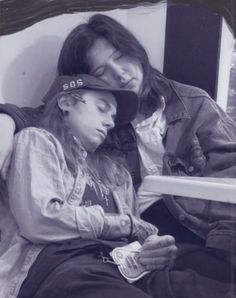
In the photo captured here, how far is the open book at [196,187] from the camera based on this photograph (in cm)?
120

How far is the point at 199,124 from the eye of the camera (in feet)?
4.55

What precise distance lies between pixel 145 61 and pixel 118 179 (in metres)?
0.28

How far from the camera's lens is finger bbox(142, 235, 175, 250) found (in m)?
1.34

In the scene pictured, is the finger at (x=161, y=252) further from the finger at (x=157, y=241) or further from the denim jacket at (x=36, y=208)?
the denim jacket at (x=36, y=208)

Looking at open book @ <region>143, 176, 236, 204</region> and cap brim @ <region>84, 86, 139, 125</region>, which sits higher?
cap brim @ <region>84, 86, 139, 125</region>

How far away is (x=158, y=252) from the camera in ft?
4.40

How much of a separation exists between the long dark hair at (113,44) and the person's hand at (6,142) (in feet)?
0.54

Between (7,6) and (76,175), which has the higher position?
(7,6)

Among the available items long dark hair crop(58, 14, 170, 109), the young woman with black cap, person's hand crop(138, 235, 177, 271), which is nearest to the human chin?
the young woman with black cap

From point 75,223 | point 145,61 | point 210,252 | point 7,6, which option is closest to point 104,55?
point 145,61

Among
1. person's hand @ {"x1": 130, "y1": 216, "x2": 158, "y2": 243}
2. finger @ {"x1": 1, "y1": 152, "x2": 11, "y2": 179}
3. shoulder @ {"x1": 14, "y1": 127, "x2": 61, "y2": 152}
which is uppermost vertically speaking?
shoulder @ {"x1": 14, "y1": 127, "x2": 61, "y2": 152}

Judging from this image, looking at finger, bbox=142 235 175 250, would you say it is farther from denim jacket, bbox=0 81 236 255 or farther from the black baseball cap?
the black baseball cap

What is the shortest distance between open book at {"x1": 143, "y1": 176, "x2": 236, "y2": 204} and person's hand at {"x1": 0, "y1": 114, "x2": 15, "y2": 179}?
0.32m

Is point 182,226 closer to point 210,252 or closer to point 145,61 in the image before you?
point 210,252
